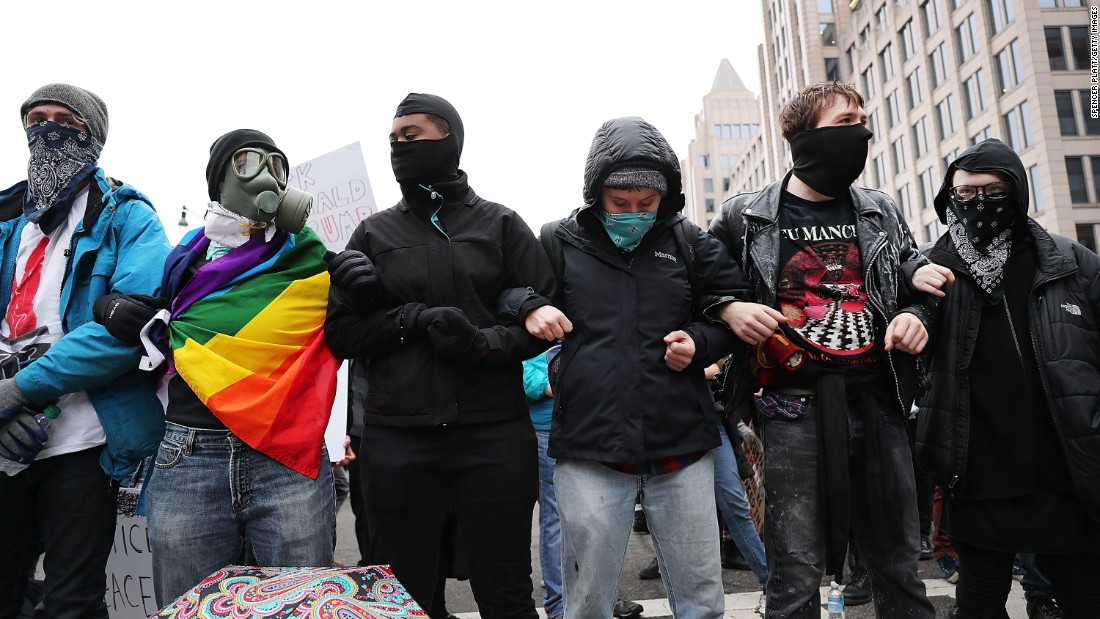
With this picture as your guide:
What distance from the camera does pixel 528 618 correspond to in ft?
7.42

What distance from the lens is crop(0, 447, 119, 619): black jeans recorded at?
239 cm

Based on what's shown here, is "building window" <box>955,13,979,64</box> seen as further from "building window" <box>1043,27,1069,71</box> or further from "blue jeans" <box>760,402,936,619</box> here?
"blue jeans" <box>760,402,936,619</box>

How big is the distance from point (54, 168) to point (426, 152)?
154 centimetres

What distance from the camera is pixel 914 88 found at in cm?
4169

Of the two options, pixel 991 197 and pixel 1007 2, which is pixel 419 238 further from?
pixel 1007 2

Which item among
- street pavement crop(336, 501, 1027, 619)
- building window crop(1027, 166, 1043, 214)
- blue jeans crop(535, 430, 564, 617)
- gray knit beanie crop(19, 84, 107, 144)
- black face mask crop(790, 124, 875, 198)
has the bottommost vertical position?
street pavement crop(336, 501, 1027, 619)

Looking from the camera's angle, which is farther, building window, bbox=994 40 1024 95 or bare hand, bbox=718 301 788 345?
building window, bbox=994 40 1024 95

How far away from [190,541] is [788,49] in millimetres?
59371

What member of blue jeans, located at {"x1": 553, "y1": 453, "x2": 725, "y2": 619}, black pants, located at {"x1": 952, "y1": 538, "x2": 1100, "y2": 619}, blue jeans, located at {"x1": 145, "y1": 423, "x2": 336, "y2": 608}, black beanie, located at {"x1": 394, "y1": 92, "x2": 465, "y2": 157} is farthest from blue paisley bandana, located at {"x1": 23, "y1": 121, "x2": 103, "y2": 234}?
black pants, located at {"x1": 952, "y1": 538, "x2": 1100, "y2": 619}

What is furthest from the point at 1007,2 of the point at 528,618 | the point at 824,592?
the point at 528,618

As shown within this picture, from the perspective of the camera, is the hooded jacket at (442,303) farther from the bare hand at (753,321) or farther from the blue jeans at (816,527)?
the blue jeans at (816,527)

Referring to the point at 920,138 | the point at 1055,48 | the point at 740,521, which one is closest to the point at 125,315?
the point at 740,521

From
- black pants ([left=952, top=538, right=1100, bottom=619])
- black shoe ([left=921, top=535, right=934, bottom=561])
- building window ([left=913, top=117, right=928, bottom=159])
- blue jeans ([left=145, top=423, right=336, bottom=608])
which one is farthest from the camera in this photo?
building window ([left=913, top=117, right=928, bottom=159])

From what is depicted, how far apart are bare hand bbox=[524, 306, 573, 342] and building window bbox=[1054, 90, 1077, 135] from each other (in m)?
36.4
